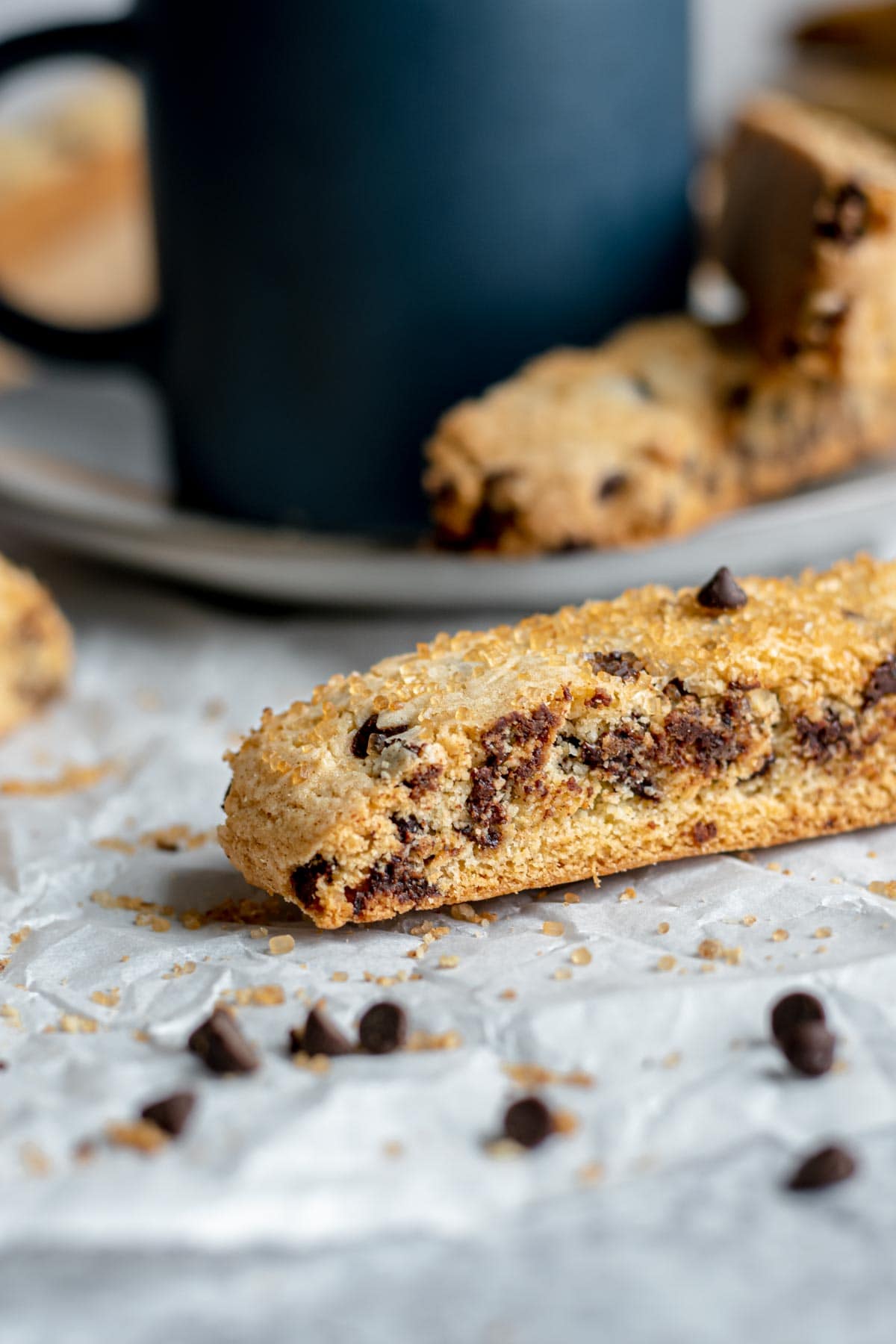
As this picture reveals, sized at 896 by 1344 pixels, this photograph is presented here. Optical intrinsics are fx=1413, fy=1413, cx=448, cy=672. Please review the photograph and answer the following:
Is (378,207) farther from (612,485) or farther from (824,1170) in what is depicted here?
(824,1170)

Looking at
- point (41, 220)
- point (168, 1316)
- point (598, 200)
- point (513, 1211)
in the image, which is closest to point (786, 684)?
point (513, 1211)

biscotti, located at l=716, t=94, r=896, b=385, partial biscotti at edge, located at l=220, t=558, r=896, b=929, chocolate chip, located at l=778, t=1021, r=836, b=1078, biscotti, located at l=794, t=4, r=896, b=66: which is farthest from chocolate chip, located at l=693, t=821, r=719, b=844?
biscotti, located at l=794, t=4, r=896, b=66

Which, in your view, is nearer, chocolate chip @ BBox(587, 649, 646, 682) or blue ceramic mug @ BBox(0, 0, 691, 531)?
chocolate chip @ BBox(587, 649, 646, 682)

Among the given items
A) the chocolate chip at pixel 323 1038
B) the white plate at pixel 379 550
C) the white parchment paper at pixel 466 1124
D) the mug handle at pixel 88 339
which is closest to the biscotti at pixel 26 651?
the white plate at pixel 379 550

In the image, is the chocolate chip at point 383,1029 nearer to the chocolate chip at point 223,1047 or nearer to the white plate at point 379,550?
the chocolate chip at point 223,1047

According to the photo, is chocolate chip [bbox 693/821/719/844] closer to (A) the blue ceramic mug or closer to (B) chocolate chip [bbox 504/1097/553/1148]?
(B) chocolate chip [bbox 504/1097/553/1148]

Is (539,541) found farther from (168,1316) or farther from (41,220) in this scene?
(41,220)

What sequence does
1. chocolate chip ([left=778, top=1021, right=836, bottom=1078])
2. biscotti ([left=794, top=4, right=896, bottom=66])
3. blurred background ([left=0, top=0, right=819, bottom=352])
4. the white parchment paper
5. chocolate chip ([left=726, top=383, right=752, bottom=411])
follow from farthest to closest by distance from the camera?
biscotti ([left=794, top=4, right=896, bottom=66]) < blurred background ([left=0, top=0, right=819, bottom=352]) < chocolate chip ([left=726, top=383, right=752, bottom=411]) < chocolate chip ([left=778, top=1021, right=836, bottom=1078]) < the white parchment paper

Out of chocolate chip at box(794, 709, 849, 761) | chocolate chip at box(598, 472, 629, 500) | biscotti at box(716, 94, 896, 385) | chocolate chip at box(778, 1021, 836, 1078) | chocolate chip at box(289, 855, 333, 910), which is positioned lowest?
chocolate chip at box(778, 1021, 836, 1078)
